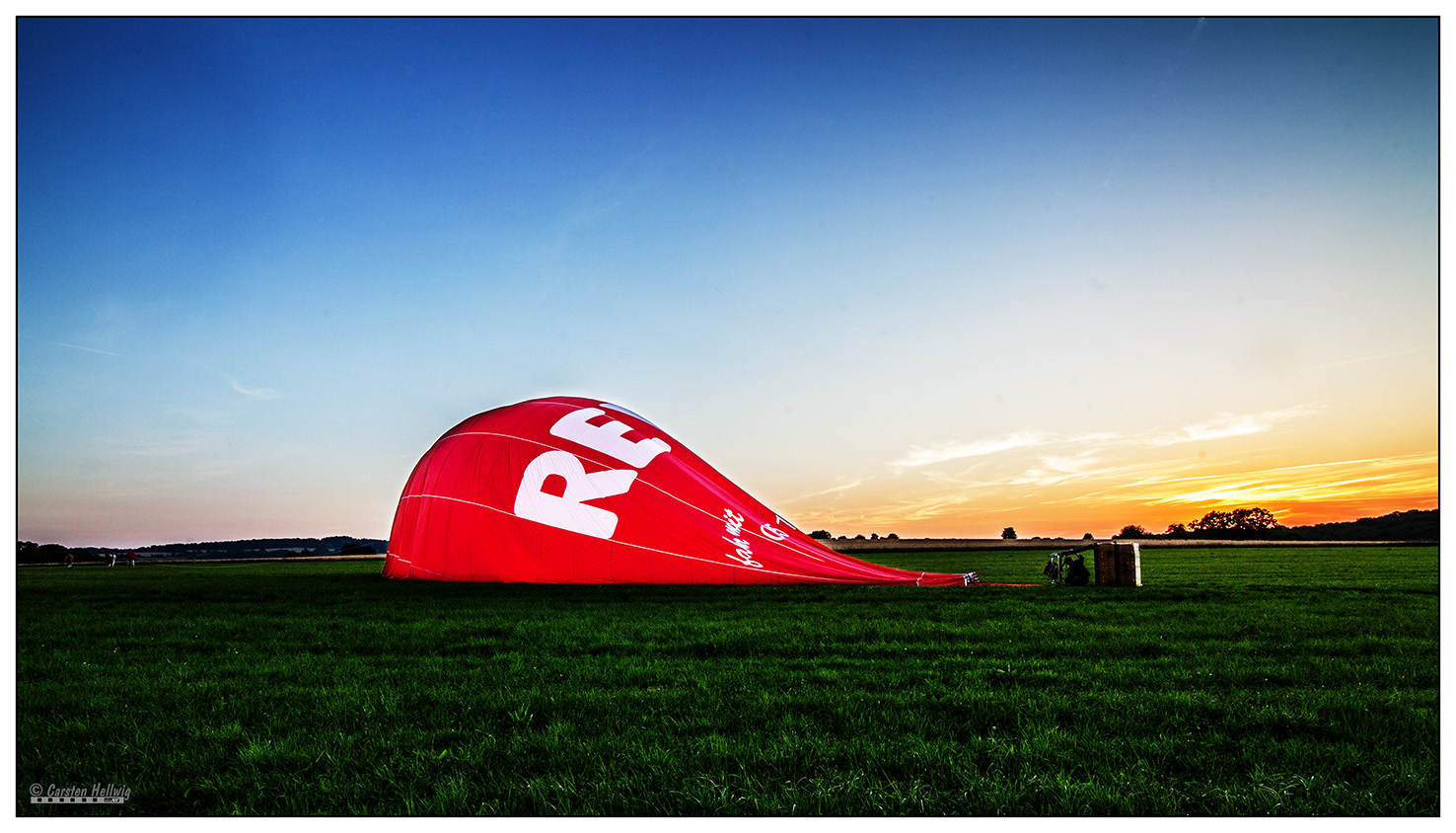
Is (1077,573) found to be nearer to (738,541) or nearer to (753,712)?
(738,541)

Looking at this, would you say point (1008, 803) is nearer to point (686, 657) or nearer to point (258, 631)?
point (686, 657)

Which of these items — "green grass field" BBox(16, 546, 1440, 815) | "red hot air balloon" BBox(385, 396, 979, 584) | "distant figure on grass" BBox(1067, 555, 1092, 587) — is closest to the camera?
"green grass field" BBox(16, 546, 1440, 815)

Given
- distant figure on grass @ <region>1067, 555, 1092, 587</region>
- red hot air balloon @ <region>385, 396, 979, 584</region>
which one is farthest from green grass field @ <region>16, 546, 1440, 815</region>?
red hot air balloon @ <region>385, 396, 979, 584</region>

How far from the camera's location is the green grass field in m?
3.30

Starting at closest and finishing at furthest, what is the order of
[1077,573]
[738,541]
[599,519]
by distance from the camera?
[1077,573] → [738,541] → [599,519]

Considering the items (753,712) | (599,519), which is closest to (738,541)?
(599,519)

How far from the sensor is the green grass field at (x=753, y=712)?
10.8 feet

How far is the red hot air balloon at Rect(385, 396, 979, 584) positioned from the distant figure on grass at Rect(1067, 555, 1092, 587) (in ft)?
4.53

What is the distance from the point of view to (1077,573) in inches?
478

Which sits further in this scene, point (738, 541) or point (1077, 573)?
point (738, 541)

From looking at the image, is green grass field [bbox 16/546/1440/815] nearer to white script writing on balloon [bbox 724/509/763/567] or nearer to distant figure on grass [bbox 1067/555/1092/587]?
distant figure on grass [bbox 1067/555/1092/587]

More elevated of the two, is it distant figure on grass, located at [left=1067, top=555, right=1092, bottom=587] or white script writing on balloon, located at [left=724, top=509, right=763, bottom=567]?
white script writing on balloon, located at [left=724, top=509, right=763, bottom=567]

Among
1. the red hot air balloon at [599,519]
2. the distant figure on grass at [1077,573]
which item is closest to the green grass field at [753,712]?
the distant figure on grass at [1077,573]

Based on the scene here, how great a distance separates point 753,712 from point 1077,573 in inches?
364
